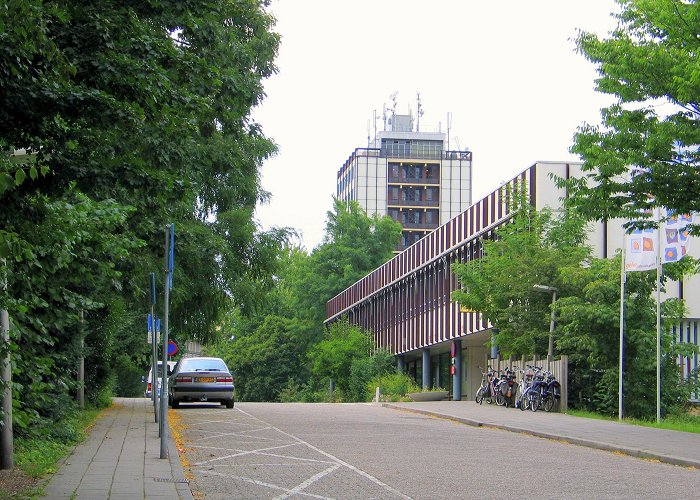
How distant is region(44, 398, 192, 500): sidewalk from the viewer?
33.9ft

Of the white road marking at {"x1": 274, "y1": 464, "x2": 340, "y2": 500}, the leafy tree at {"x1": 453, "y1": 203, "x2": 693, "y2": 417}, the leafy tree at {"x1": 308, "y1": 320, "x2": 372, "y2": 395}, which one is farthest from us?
the leafy tree at {"x1": 308, "y1": 320, "x2": 372, "y2": 395}

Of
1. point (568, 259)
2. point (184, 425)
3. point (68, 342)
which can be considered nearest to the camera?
point (68, 342)

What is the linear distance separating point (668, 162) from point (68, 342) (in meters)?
11.3

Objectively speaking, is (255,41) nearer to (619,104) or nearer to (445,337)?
(619,104)

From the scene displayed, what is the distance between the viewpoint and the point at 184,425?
2277cm

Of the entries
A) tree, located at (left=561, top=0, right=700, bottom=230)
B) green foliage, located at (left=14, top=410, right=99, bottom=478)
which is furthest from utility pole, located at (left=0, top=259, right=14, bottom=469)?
tree, located at (left=561, top=0, right=700, bottom=230)

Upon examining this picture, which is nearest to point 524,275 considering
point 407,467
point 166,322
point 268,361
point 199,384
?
point 199,384

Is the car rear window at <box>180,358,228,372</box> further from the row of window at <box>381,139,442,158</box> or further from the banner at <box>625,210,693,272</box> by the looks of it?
the row of window at <box>381,139,442,158</box>

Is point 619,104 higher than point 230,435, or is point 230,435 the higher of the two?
point 619,104

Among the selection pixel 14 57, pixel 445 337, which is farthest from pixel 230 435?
pixel 445 337

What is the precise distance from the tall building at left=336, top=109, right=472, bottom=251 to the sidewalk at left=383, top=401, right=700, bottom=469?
91352 millimetres

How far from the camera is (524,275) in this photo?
35531mm

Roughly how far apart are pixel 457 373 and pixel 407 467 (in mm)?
42567

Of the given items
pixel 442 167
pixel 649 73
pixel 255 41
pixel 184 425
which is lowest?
pixel 184 425
